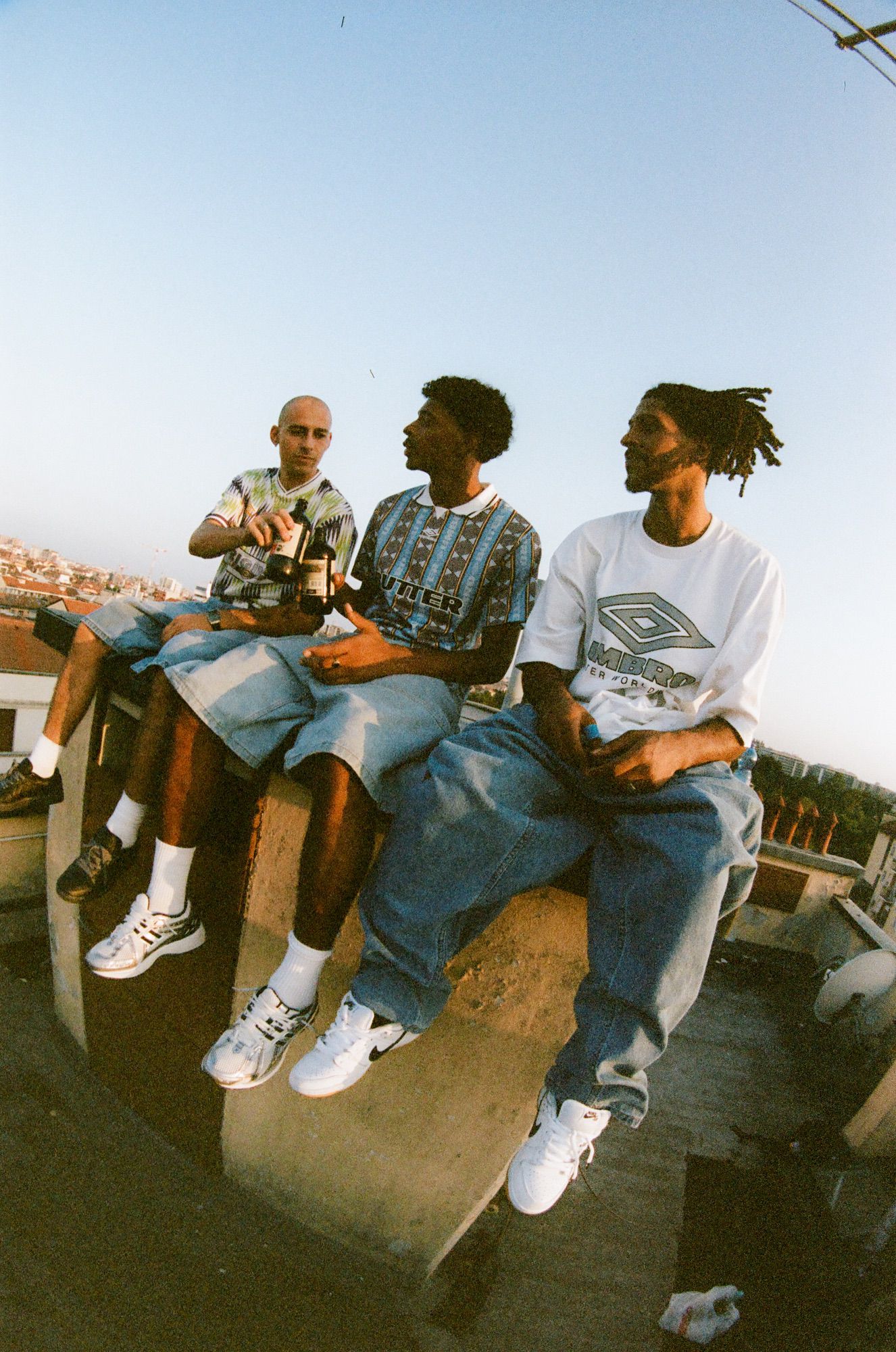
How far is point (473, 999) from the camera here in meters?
2.12

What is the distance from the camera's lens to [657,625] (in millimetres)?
2051

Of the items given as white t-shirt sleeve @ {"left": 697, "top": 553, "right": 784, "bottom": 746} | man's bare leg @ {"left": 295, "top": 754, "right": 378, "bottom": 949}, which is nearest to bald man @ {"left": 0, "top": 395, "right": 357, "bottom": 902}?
man's bare leg @ {"left": 295, "top": 754, "right": 378, "bottom": 949}

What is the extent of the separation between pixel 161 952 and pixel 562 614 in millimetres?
1562

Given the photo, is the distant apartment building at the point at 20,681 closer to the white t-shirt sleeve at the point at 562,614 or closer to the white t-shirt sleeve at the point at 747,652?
the white t-shirt sleeve at the point at 562,614

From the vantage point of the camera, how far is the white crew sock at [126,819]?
221 cm

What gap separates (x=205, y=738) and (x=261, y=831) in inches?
13.0

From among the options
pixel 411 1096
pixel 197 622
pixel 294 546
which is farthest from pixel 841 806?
pixel 197 622

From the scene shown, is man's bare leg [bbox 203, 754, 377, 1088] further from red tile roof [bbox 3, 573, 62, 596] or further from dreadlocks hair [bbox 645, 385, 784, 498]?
red tile roof [bbox 3, 573, 62, 596]

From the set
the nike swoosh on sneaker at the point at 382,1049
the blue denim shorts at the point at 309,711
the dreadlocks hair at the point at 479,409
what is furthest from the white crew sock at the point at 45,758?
the dreadlocks hair at the point at 479,409

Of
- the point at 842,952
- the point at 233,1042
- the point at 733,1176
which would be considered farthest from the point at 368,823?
the point at 842,952

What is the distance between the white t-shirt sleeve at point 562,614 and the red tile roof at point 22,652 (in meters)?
16.4

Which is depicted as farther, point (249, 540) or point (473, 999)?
point (249, 540)

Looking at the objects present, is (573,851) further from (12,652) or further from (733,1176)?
(12,652)

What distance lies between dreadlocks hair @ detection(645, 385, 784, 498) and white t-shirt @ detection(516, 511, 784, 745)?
26 centimetres
